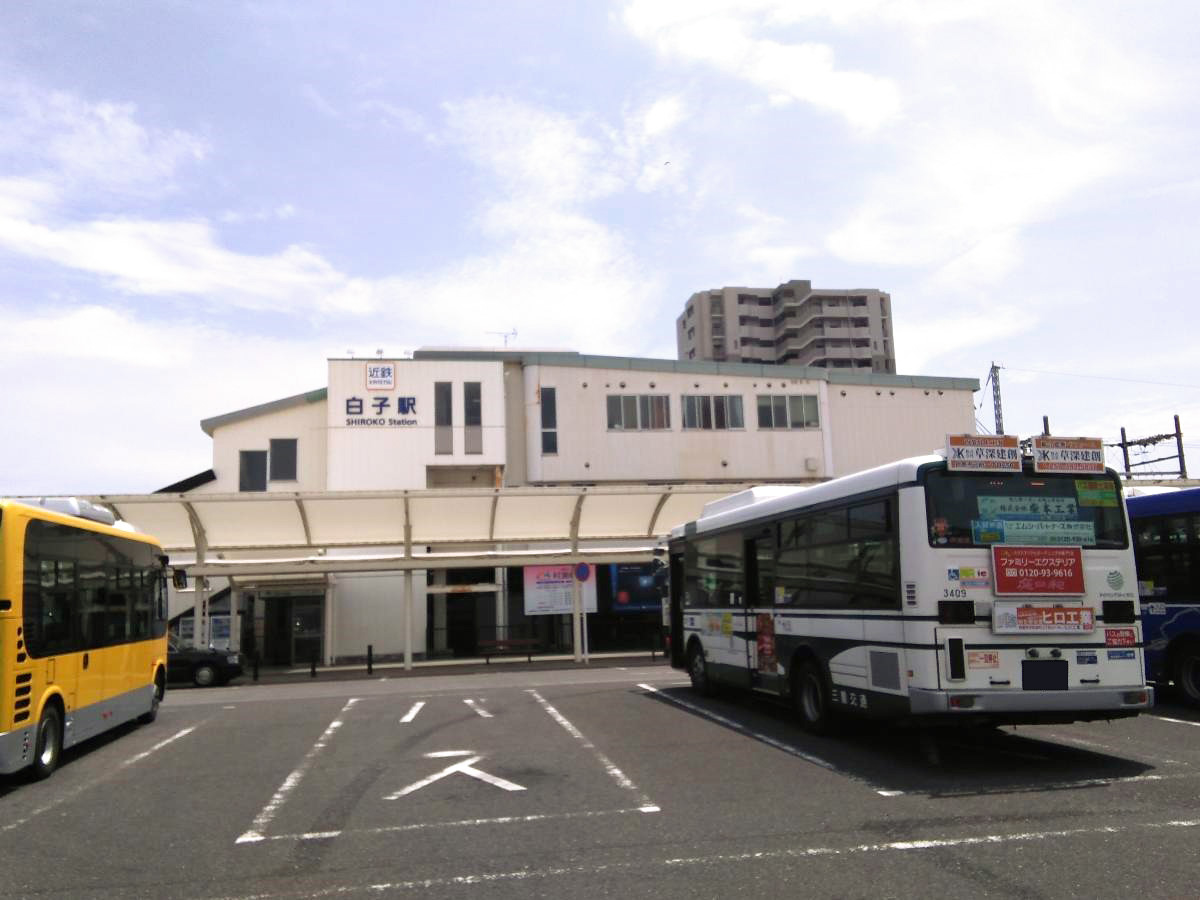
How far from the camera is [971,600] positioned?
8.95 m

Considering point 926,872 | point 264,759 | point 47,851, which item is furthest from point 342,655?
point 926,872

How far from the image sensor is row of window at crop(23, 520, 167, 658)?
957cm

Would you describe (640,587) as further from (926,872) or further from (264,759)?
(926,872)

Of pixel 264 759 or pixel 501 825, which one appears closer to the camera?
pixel 501 825

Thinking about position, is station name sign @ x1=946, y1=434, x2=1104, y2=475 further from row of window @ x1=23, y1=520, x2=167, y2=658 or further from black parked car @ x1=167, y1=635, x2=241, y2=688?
black parked car @ x1=167, y1=635, x2=241, y2=688

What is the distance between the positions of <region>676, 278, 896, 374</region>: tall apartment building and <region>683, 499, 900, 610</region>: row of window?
7526 centimetres

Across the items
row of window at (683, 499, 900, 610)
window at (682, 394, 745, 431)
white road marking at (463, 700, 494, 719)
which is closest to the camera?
row of window at (683, 499, 900, 610)

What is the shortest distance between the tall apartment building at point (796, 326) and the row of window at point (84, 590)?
256ft

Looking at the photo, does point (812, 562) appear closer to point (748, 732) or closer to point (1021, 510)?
point (748, 732)

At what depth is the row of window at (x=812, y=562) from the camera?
379 inches

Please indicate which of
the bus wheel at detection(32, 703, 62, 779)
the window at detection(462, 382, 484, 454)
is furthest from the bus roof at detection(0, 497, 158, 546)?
the window at detection(462, 382, 484, 454)

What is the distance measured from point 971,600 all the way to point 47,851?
25.6ft

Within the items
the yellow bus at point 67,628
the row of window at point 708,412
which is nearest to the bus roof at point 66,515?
the yellow bus at point 67,628

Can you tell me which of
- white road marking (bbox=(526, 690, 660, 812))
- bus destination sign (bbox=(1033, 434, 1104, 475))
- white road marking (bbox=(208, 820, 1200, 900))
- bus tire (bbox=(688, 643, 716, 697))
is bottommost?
white road marking (bbox=(526, 690, 660, 812))
